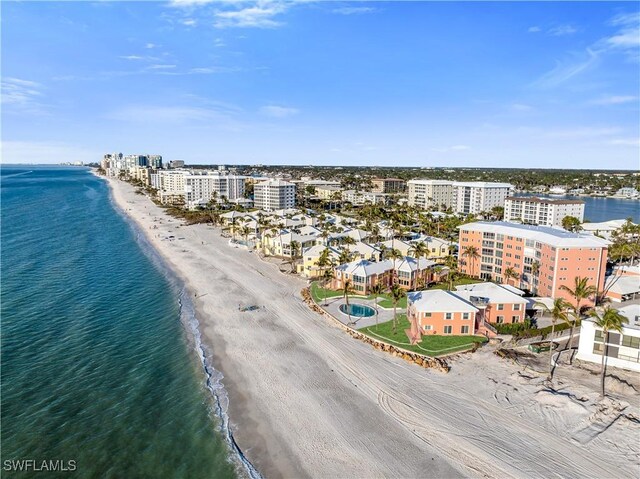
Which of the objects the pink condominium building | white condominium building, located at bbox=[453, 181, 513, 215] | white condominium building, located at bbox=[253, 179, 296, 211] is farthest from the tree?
white condominium building, located at bbox=[253, 179, 296, 211]

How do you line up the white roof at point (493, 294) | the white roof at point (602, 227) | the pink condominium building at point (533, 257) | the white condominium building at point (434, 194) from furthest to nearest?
1. the white condominium building at point (434, 194)
2. the white roof at point (602, 227)
3. the pink condominium building at point (533, 257)
4. the white roof at point (493, 294)

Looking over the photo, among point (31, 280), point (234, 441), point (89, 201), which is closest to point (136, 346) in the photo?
point (234, 441)

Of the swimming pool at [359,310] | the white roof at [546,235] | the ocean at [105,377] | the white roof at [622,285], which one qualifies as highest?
the white roof at [546,235]

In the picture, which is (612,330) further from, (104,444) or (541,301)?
(104,444)

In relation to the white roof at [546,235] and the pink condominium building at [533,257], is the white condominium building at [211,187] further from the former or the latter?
the white roof at [546,235]

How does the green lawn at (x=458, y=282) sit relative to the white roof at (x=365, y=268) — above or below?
below

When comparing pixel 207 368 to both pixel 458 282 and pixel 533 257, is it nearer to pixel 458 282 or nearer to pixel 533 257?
pixel 458 282

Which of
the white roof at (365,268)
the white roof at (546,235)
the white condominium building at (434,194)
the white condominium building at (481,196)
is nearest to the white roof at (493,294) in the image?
the white roof at (546,235)

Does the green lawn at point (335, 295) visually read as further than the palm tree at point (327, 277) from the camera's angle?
No
